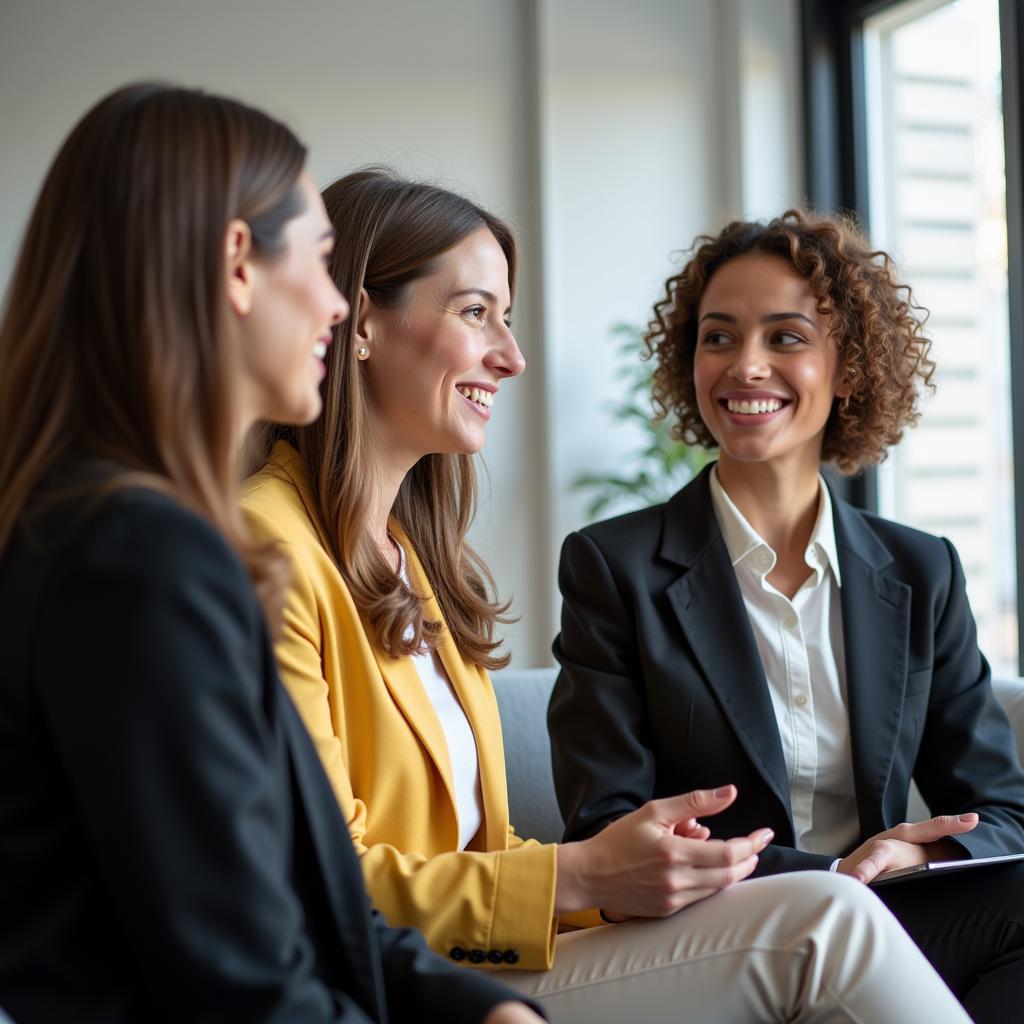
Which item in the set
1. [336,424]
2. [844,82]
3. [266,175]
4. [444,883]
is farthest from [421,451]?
[844,82]

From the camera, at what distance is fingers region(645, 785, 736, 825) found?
136 cm

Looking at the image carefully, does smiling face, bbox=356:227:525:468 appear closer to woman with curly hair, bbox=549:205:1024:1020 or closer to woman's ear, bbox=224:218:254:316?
woman with curly hair, bbox=549:205:1024:1020

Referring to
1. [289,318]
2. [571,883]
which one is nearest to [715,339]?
[571,883]

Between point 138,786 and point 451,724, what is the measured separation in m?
0.85

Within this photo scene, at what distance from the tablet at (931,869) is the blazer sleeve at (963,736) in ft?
0.52

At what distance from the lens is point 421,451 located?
70.4 inches

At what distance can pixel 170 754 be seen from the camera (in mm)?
850

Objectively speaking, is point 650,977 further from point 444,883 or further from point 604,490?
point 604,490

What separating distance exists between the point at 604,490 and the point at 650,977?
3143mm

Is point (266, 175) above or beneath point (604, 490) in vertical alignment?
above

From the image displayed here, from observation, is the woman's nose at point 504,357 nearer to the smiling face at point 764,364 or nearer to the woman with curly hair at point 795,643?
the woman with curly hair at point 795,643

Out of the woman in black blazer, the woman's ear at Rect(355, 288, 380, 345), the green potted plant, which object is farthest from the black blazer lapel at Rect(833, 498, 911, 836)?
the green potted plant

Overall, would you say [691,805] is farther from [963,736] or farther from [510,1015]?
[963,736]

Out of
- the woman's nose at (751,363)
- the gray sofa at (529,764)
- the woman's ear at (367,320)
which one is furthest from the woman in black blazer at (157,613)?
the gray sofa at (529,764)
